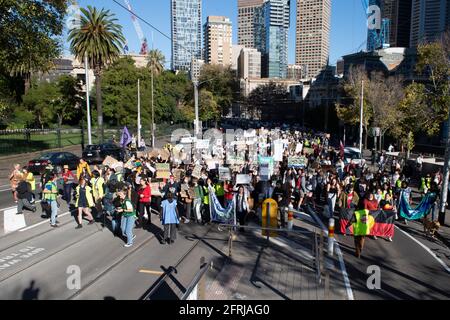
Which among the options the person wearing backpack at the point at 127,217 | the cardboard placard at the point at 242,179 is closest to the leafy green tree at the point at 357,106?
the cardboard placard at the point at 242,179

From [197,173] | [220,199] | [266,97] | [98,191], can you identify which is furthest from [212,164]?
[266,97]

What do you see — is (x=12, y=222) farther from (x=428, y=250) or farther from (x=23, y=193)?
(x=428, y=250)

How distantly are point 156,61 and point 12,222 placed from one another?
6179 cm

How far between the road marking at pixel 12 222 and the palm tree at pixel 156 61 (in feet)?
189

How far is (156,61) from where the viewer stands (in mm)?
70938

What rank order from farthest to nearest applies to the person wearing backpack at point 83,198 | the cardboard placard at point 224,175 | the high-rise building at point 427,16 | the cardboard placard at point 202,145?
the high-rise building at point 427,16 → the cardboard placard at point 202,145 → the cardboard placard at point 224,175 → the person wearing backpack at point 83,198

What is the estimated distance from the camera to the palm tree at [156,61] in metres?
69.1

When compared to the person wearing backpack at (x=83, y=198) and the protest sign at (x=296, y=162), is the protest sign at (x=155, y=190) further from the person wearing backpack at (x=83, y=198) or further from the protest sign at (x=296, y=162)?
the protest sign at (x=296, y=162)

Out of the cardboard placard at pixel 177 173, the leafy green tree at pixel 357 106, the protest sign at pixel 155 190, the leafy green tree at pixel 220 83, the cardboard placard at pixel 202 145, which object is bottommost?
the protest sign at pixel 155 190

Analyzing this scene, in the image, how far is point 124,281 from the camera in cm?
891

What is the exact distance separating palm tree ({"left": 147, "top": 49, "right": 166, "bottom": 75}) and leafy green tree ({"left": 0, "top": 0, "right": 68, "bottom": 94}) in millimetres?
48731

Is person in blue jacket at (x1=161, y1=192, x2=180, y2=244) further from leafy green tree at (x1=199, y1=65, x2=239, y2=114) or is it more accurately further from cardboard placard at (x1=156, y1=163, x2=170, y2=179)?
leafy green tree at (x1=199, y1=65, x2=239, y2=114)

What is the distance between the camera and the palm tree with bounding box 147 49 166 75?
69.1 m

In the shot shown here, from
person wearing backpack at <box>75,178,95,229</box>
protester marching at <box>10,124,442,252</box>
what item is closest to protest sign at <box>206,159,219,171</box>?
protester marching at <box>10,124,442,252</box>
